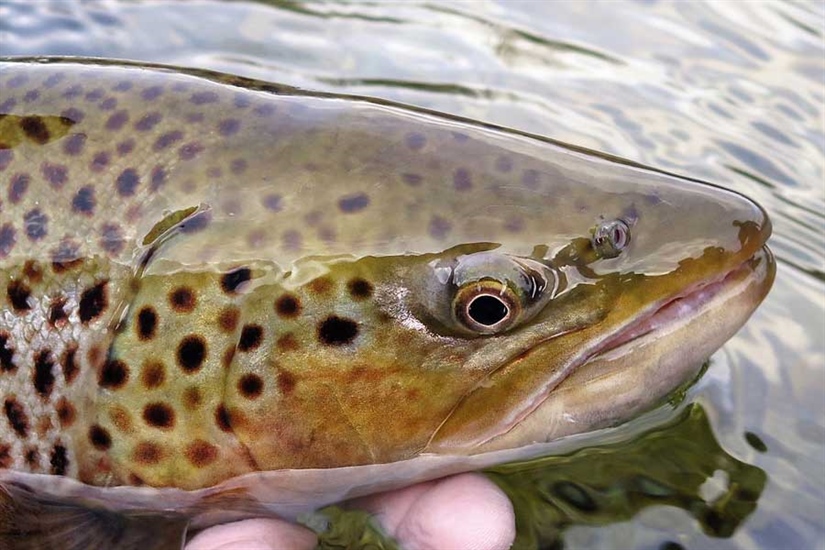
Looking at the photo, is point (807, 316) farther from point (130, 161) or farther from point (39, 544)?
point (39, 544)

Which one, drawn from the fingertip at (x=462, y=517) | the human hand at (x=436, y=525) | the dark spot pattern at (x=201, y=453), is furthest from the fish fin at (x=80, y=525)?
the fingertip at (x=462, y=517)

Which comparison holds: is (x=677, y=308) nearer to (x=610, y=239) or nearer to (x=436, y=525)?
(x=610, y=239)

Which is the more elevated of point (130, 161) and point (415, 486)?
point (130, 161)

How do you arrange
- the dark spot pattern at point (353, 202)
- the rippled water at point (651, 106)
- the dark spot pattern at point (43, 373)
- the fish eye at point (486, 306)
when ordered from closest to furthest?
1. the fish eye at point (486, 306)
2. the dark spot pattern at point (353, 202)
3. the dark spot pattern at point (43, 373)
4. the rippled water at point (651, 106)

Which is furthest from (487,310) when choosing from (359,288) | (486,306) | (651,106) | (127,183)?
(651,106)

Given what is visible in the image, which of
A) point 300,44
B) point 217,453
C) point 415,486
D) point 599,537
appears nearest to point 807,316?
point 599,537

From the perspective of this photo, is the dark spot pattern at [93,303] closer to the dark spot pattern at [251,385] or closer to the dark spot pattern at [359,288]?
the dark spot pattern at [251,385]

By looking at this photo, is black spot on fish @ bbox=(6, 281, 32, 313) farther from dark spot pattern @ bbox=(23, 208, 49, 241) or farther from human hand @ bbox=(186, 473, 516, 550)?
human hand @ bbox=(186, 473, 516, 550)

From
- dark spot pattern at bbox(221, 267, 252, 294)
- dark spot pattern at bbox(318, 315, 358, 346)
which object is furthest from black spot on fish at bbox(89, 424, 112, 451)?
dark spot pattern at bbox(318, 315, 358, 346)
